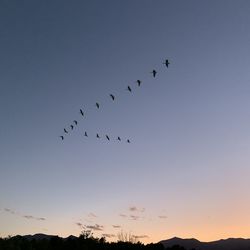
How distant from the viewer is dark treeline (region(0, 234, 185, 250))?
7812cm

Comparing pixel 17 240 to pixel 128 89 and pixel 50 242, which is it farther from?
pixel 128 89

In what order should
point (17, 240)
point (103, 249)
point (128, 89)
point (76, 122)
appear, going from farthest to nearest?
1. point (103, 249)
2. point (17, 240)
3. point (76, 122)
4. point (128, 89)

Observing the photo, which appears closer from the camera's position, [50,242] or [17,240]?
[17,240]

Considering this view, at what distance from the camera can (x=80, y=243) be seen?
102m

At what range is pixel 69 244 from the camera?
10088 centimetres

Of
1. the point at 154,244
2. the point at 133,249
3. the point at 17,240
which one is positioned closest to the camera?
the point at 17,240

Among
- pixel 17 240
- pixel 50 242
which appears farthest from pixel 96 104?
pixel 50 242

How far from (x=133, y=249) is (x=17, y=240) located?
161ft

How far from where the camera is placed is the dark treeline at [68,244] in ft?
256

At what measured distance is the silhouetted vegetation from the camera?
257 ft

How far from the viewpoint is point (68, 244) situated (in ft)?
331

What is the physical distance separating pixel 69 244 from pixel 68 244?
273mm

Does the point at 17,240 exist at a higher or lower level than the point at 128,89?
higher

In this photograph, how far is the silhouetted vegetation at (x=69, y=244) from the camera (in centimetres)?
7825
